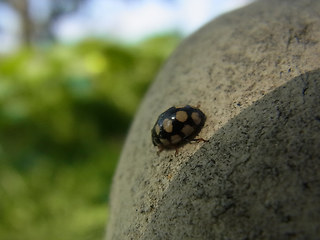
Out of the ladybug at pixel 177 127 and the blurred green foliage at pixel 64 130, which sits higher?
the ladybug at pixel 177 127

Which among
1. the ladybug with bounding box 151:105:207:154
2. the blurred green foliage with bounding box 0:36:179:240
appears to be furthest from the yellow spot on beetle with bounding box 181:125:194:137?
the blurred green foliage with bounding box 0:36:179:240

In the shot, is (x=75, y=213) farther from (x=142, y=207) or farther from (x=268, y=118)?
(x=268, y=118)

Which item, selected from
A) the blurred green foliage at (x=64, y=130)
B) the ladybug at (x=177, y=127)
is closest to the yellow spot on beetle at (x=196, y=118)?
the ladybug at (x=177, y=127)

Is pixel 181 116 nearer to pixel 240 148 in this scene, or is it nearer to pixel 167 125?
pixel 167 125

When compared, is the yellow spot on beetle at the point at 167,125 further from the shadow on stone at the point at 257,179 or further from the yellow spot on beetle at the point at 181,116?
the shadow on stone at the point at 257,179

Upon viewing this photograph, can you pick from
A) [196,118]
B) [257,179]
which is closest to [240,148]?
[257,179]
